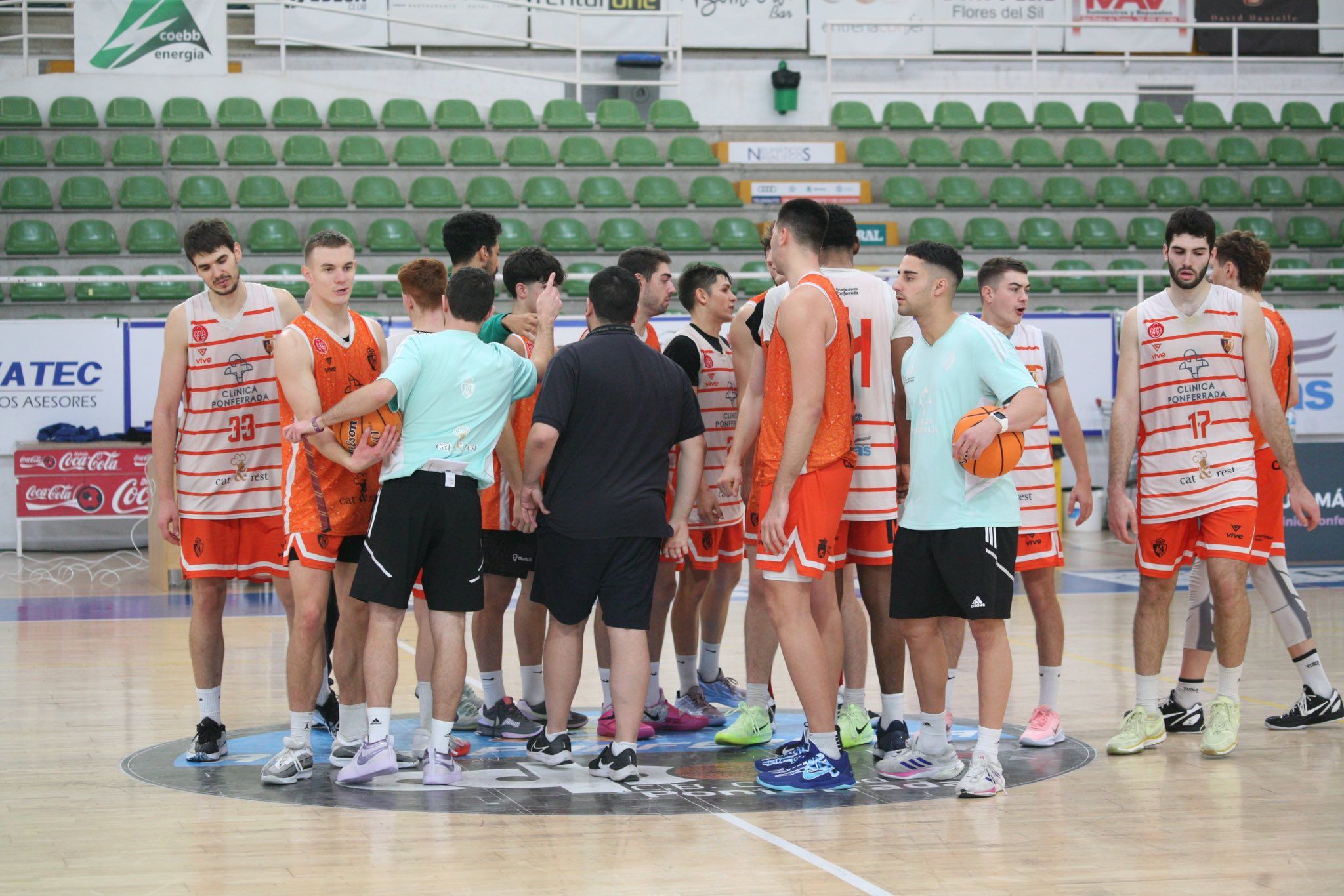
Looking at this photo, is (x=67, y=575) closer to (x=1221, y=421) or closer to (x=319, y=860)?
(x=319, y=860)

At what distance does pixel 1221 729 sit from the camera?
17.1 ft

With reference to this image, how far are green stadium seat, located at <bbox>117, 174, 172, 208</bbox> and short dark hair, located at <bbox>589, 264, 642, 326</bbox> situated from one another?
42.1 ft

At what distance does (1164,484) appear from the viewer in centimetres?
545

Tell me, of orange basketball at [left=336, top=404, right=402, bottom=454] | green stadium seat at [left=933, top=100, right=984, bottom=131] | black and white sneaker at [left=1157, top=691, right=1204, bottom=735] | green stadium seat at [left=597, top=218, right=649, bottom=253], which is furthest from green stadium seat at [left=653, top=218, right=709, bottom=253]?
orange basketball at [left=336, top=404, right=402, bottom=454]

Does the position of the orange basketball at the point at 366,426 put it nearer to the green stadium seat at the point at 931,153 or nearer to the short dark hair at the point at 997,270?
the short dark hair at the point at 997,270

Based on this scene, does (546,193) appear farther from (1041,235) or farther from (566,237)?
(1041,235)

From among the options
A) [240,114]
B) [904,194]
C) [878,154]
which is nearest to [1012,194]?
[904,194]

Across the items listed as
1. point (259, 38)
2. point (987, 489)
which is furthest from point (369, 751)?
point (259, 38)

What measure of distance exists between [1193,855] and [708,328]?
3237 mm

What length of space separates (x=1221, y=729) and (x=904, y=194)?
13.3m

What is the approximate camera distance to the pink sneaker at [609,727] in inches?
221

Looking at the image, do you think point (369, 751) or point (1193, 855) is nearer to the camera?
point (1193, 855)

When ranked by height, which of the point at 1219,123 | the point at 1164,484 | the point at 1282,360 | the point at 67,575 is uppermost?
the point at 1219,123

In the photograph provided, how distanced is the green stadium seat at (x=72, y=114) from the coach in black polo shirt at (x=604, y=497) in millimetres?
14343
